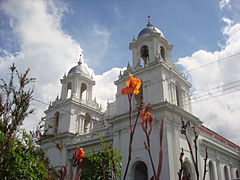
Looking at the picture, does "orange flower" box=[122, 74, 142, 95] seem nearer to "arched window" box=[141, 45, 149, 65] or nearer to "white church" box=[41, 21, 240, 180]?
"white church" box=[41, 21, 240, 180]

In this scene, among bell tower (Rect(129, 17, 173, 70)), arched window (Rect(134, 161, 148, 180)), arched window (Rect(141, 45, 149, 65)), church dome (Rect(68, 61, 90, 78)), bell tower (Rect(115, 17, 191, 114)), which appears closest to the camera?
arched window (Rect(134, 161, 148, 180))

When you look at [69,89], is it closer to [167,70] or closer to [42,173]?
[167,70]

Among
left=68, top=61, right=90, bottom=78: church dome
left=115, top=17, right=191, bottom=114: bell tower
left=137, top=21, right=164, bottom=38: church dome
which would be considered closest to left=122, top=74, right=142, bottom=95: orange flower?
left=115, top=17, right=191, bottom=114: bell tower

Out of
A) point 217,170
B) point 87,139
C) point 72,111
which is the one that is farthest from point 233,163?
point 72,111

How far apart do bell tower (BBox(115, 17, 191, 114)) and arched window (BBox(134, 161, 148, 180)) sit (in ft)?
15.8

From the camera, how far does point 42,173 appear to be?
18.6 ft

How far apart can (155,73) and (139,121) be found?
4752 mm

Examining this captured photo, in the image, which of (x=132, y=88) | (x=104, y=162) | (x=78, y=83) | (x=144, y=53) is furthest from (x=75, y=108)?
(x=132, y=88)

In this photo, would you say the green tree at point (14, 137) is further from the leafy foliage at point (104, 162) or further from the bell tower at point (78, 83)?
the bell tower at point (78, 83)

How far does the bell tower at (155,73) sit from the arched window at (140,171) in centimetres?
481

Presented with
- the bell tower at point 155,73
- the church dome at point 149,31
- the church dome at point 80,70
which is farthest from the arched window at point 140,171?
the church dome at point 80,70

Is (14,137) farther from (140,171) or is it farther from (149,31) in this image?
(149,31)

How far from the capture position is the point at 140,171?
62.0ft

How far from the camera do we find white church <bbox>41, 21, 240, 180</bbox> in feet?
58.2
